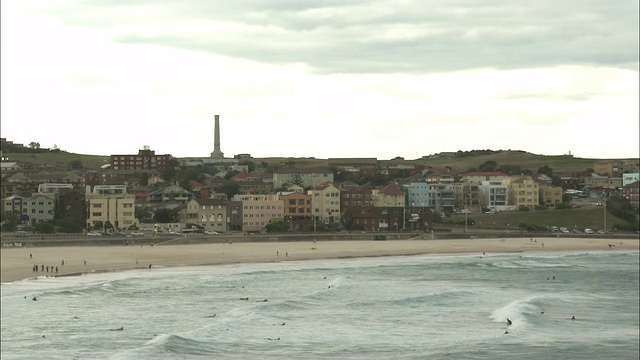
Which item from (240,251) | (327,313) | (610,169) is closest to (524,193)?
(610,169)

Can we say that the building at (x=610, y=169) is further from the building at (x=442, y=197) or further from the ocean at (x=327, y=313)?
the ocean at (x=327, y=313)

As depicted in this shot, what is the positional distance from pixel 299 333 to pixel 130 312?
10.6 metres

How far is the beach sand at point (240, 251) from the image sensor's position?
75188 mm

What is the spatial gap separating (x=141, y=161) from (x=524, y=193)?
68.2m

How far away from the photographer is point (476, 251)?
311ft

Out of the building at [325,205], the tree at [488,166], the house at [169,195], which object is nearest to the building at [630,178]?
the tree at [488,166]

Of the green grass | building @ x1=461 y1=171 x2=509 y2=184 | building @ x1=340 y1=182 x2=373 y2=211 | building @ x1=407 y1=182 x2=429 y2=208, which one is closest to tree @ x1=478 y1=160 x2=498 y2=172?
building @ x1=461 y1=171 x2=509 y2=184

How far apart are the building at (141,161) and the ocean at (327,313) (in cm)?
9847

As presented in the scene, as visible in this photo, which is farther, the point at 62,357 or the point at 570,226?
the point at 570,226

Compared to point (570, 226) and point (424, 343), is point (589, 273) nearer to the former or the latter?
point (424, 343)

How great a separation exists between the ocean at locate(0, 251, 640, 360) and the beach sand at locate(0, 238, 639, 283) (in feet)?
14.9

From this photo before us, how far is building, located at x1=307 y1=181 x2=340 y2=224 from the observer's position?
12275 centimetres

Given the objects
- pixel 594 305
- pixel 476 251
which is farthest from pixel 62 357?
pixel 476 251

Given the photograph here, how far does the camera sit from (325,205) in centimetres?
12319
